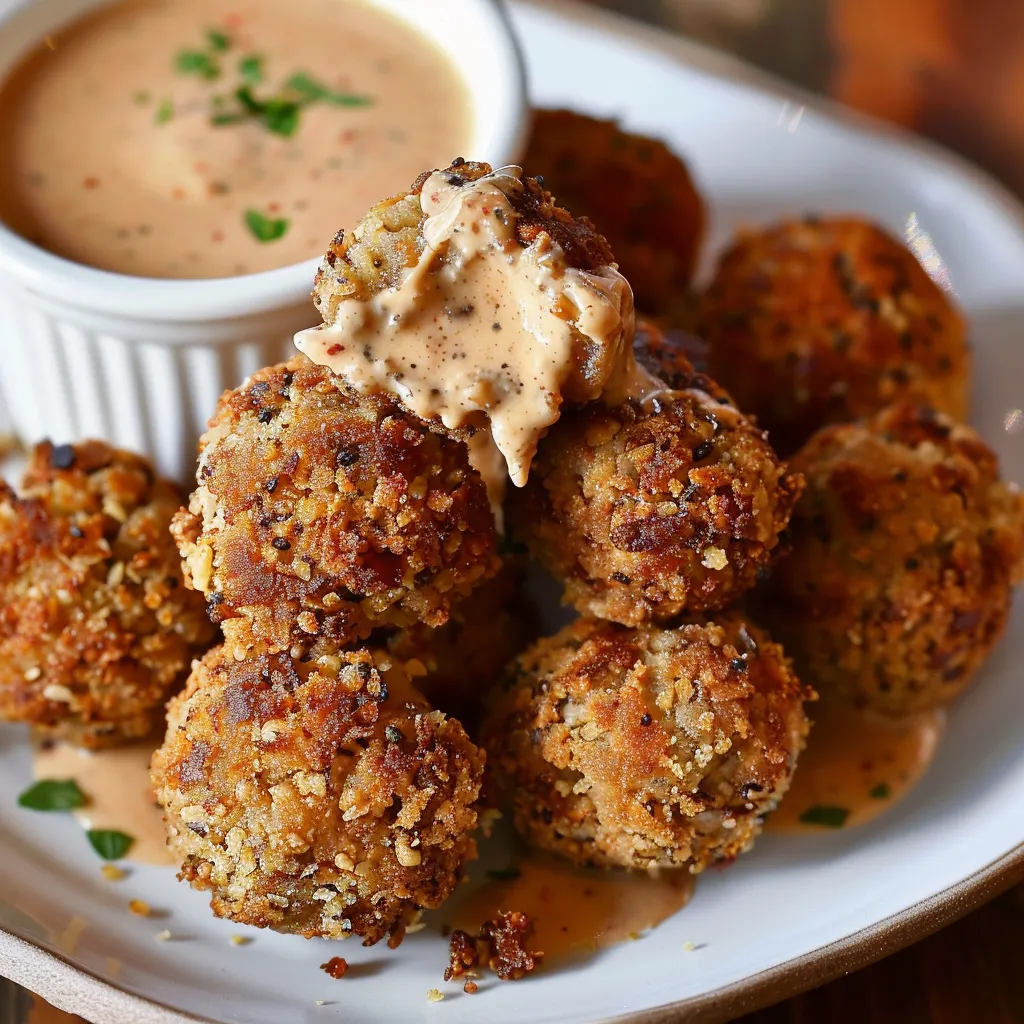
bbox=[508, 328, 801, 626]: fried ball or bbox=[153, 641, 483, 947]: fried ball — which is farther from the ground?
bbox=[508, 328, 801, 626]: fried ball

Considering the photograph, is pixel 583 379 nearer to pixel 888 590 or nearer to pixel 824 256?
pixel 888 590

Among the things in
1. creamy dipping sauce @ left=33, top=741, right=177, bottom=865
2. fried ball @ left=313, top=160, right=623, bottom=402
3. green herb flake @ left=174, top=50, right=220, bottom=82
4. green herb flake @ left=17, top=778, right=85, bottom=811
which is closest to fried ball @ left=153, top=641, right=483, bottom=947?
creamy dipping sauce @ left=33, top=741, right=177, bottom=865

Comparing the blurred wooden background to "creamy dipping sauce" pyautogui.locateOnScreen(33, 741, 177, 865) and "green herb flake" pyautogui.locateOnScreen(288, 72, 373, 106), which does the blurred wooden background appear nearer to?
"green herb flake" pyautogui.locateOnScreen(288, 72, 373, 106)

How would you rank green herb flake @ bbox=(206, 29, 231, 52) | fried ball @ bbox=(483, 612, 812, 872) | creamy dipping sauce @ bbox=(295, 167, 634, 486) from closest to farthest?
1. creamy dipping sauce @ bbox=(295, 167, 634, 486)
2. fried ball @ bbox=(483, 612, 812, 872)
3. green herb flake @ bbox=(206, 29, 231, 52)

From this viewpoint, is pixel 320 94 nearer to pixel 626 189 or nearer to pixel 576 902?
pixel 626 189

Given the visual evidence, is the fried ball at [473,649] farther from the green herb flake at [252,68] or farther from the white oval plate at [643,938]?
the green herb flake at [252,68]

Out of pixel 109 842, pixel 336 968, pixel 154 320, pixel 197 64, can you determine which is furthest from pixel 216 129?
pixel 336 968
